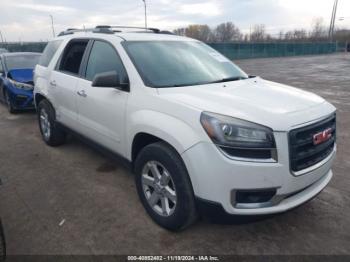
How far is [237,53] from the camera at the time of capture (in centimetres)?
3294

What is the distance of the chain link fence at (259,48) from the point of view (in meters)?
29.5

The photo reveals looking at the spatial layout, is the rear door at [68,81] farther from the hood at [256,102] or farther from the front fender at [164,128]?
the hood at [256,102]

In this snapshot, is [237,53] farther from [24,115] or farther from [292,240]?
[292,240]

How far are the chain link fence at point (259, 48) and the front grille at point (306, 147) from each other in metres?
27.8

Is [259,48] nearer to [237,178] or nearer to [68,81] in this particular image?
[68,81]

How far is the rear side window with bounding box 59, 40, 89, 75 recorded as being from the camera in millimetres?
4160

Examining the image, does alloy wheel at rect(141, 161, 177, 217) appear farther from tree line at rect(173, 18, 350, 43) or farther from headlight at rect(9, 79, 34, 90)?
tree line at rect(173, 18, 350, 43)

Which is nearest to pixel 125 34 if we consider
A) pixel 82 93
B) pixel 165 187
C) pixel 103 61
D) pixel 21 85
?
pixel 103 61

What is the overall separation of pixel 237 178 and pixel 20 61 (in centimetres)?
810

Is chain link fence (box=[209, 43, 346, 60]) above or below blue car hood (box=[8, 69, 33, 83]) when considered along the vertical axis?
above

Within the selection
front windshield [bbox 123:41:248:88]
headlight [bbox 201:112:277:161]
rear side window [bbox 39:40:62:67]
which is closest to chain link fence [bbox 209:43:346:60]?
rear side window [bbox 39:40:62:67]

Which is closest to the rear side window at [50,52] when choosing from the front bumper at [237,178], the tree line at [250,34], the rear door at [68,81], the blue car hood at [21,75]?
the rear door at [68,81]

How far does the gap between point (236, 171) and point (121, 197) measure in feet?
5.74

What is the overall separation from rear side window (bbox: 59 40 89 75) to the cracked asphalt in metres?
1.39
